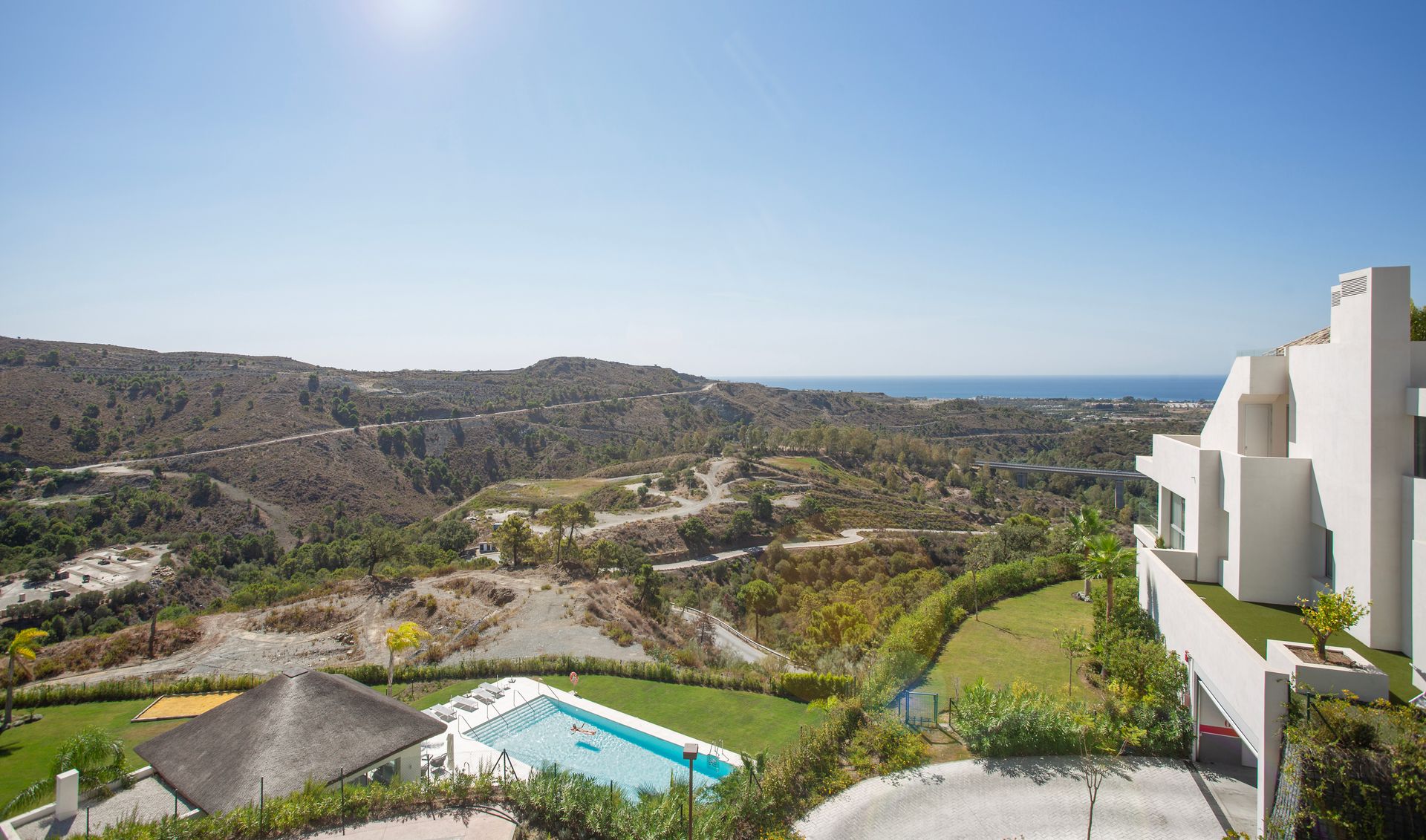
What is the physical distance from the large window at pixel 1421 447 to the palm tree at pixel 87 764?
2564 cm

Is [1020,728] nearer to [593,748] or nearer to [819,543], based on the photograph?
[593,748]

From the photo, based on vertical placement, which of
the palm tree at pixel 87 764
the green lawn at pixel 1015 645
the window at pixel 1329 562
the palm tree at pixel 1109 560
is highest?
the window at pixel 1329 562

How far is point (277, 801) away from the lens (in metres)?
11.3

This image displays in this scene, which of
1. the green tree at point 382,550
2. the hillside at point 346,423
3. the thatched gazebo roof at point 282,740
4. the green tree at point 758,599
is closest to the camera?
the thatched gazebo roof at point 282,740

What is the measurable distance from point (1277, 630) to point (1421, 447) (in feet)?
12.9

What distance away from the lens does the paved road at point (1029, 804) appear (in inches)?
443

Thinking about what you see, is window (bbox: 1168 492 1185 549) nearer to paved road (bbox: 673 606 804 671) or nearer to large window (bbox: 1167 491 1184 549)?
large window (bbox: 1167 491 1184 549)

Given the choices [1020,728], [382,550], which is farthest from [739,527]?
[1020,728]

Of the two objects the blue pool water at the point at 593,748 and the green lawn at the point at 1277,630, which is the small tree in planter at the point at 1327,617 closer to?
the green lawn at the point at 1277,630

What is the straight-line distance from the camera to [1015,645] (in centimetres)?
2123

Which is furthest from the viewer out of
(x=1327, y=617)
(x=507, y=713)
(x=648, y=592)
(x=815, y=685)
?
(x=648, y=592)

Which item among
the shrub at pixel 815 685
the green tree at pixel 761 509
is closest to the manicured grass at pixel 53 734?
the shrub at pixel 815 685

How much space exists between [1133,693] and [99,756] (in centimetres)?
2284

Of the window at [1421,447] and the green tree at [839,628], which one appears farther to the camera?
the green tree at [839,628]
